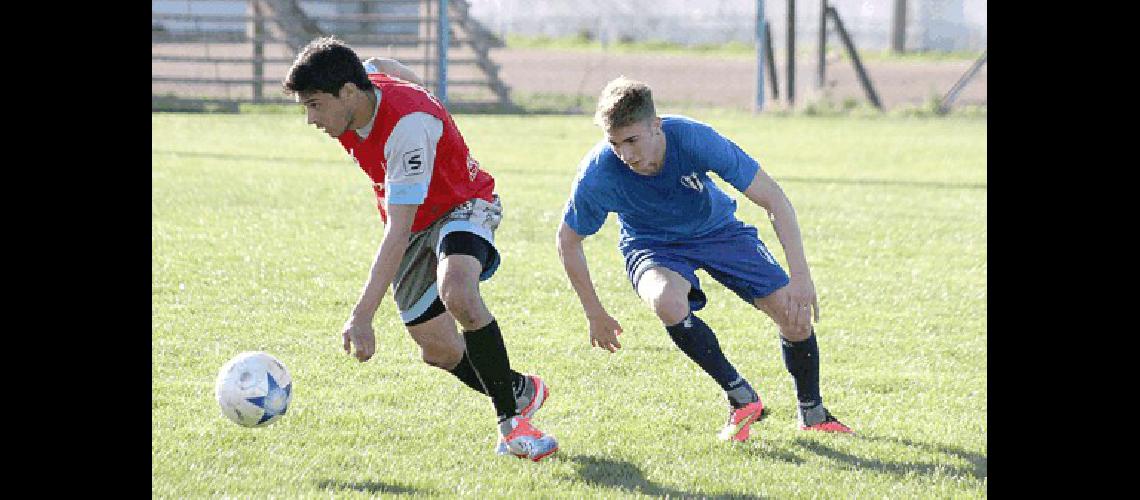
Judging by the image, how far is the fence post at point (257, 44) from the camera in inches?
857

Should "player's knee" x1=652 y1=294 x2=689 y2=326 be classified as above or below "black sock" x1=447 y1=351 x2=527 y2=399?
above

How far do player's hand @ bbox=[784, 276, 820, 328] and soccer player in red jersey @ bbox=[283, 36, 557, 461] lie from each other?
934mm

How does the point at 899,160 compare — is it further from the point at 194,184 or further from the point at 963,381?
the point at 963,381

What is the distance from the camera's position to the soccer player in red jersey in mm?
4391

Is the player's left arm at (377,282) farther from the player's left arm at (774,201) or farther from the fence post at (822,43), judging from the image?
the fence post at (822,43)

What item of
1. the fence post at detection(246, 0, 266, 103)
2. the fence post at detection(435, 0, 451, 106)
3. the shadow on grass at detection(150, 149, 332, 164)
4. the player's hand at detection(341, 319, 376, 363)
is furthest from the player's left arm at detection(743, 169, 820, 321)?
the fence post at detection(246, 0, 266, 103)

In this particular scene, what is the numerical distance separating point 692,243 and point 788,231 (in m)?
0.56

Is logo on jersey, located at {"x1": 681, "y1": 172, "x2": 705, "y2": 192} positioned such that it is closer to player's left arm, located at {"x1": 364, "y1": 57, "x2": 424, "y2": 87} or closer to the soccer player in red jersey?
the soccer player in red jersey

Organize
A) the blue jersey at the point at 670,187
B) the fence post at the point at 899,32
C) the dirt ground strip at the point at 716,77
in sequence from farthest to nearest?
the fence post at the point at 899,32 → the dirt ground strip at the point at 716,77 → the blue jersey at the point at 670,187

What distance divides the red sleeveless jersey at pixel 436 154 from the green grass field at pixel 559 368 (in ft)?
2.64

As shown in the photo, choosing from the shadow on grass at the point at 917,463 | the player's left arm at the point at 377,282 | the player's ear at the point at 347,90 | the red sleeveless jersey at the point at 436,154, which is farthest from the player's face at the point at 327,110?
the shadow on grass at the point at 917,463
